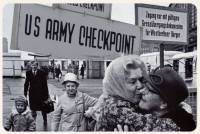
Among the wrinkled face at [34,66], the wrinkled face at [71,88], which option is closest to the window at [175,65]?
the wrinkled face at [71,88]

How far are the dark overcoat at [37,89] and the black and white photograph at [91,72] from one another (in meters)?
0.01

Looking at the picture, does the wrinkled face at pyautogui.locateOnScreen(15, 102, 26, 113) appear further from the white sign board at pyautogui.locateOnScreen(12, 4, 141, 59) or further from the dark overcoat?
the white sign board at pyautogui.locateOnScreen(12, 4, 141, 59)

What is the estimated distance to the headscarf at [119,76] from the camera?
252 inches

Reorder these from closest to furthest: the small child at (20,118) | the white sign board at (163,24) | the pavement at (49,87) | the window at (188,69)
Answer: the pavement at (49,87) → the small child at (20,118) → the window at (188,69) → the white sign board at (163,24)

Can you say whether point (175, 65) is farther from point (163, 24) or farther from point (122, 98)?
point (122, 98)

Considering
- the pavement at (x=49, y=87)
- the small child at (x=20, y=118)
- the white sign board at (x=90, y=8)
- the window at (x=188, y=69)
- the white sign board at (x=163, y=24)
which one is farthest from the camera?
the white sign board at (x=163, y=24)

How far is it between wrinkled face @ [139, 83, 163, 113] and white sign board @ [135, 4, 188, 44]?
75cm

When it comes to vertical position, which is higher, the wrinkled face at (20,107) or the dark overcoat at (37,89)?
the dark overcoat at (37,89)

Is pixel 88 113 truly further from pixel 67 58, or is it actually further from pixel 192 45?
pixel 192 45

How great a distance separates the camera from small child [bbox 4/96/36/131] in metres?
6.34

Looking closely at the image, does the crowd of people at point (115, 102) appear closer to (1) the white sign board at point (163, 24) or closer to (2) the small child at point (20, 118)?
(2) the small child at point (20, 118)

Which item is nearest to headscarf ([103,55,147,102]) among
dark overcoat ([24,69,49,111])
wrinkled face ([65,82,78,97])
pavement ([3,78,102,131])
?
pavement ([3,78,102,131])

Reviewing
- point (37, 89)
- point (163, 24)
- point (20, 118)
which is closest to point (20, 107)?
point (20, 118)

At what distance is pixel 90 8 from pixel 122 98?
1284 millimetres
